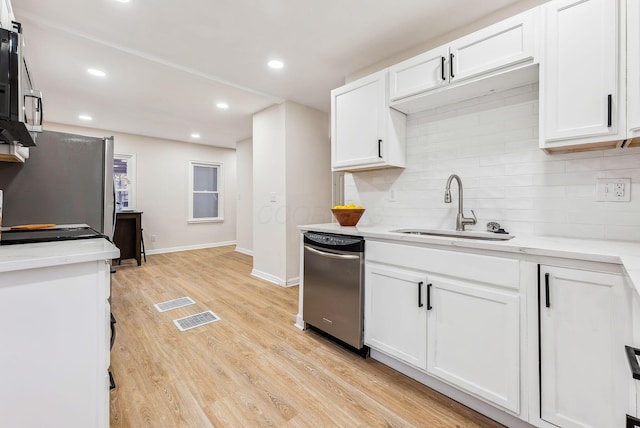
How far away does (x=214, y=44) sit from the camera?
251 centimetres

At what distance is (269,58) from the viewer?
2.76 m

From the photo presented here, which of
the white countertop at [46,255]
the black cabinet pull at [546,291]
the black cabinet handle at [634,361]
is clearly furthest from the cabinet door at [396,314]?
the white countertop at [46,255]

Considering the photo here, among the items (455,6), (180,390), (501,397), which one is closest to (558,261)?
(501,397)

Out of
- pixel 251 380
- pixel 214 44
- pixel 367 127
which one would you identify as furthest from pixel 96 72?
pixel 251 380

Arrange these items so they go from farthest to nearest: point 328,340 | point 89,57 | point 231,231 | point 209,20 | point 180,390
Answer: point 231,231
point 89,57
point 328,340
point 209,20
point 180,390

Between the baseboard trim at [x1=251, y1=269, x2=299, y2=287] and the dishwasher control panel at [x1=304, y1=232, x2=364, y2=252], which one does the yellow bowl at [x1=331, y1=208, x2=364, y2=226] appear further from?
the baseboard trim at [x1=251, y1=269, x2=299, y2=287]

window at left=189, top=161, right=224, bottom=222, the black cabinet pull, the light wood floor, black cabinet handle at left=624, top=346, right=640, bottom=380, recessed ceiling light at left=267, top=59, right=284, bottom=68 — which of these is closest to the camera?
black cabinet handle at left=624, top=346, right=640, bottom=380

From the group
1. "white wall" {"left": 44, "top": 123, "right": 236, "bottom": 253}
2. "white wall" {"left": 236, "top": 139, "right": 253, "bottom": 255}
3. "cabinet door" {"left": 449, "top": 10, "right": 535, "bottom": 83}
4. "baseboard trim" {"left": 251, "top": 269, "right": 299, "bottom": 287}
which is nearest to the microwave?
"cabinet door" {"left": 449, "top": 10, "right": 535, "bottom": 83}

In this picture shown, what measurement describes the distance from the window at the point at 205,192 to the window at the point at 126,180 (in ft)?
3.63

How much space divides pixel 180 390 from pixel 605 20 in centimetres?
303

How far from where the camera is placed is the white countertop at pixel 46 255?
88 centimetres

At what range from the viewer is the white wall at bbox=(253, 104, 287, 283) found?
3.86 metres

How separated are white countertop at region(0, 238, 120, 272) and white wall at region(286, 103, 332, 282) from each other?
109 inches

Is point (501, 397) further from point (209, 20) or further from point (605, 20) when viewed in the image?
point (209, 20)
